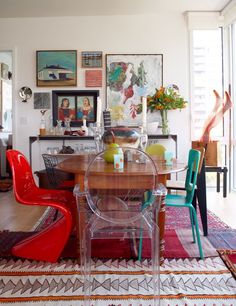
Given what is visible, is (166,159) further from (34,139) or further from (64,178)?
(34,139)

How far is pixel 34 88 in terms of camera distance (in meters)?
4.39

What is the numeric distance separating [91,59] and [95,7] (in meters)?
0.72

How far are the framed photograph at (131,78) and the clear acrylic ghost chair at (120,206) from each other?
113 inches

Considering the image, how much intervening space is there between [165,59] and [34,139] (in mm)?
2337

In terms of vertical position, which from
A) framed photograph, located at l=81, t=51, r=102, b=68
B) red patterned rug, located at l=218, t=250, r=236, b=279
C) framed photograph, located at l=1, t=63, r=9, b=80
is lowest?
red patterned rug, located at l=218, t=250, r=236, b=279

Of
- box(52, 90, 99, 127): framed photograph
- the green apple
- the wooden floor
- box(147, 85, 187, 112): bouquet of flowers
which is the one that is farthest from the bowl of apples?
box(52, 90, 99, 127): framed photograph

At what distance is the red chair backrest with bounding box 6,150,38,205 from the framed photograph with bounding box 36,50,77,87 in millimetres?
2469

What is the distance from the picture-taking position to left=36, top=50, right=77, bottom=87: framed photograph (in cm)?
433

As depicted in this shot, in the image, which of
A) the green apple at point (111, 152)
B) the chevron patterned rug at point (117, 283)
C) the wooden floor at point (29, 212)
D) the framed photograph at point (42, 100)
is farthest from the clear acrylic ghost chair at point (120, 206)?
the framed photograph at point (42, 100)

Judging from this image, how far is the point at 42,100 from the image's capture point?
439cm

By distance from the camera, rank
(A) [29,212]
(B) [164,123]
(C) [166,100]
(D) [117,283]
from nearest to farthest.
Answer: (D) [117,283] < (A) [29,212] < (C) [166,100] < (B) [164,123]

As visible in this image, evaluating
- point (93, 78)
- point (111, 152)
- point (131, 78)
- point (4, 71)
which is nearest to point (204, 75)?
point (131, 78)

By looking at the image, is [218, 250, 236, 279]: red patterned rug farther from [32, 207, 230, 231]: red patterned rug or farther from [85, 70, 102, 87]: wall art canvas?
[85, 70, 102, 87]: wall art canvas

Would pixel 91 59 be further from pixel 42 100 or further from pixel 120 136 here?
pixel 120 136
